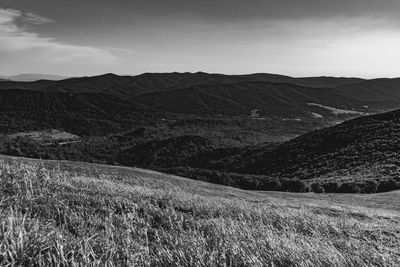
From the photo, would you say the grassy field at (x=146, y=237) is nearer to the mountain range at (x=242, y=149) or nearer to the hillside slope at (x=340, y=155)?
the mountain range at (x=242, y=149)

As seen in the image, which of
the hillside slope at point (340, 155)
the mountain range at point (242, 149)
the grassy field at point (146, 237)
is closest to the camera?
the grassy field at point (146, 237)

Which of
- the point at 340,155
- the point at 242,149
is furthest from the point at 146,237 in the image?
the point at 242,149

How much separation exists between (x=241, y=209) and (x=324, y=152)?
67059mm

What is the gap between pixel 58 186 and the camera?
31.3ft

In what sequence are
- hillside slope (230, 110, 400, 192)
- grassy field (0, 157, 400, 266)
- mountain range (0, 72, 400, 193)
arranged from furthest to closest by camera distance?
hillside slope (230, 110, 400, 192)
mountain range (0, 72, 400, 193)
grassy field (0, 157, 400, 266)

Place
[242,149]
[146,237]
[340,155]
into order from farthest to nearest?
[242,149], [340,155], [146,237]

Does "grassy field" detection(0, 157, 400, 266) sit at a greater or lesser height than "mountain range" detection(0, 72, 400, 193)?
greater

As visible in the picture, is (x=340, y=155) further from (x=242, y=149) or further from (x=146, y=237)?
(x=146, y=237)

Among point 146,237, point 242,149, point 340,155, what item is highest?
point 146,237

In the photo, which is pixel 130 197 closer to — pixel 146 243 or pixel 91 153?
pixel 146 243

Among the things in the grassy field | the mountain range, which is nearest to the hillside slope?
the mountain range

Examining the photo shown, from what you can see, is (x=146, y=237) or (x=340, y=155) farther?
(x=340, y=155)

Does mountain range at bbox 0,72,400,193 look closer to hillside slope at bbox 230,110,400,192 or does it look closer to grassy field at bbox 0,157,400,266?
hillside slope at bbox 230,110,400,192

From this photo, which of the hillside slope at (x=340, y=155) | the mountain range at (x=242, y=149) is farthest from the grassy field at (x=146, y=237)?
the hillside slope at (x=340, y=155)
